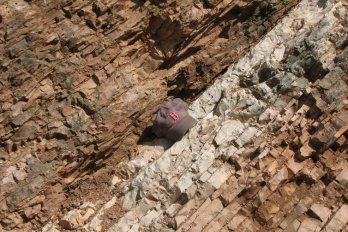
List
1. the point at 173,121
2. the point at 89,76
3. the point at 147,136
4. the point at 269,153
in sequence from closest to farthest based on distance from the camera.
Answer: the point at 269,153 → the point at 89,76 → the point at 173,121 → the point at 147,136

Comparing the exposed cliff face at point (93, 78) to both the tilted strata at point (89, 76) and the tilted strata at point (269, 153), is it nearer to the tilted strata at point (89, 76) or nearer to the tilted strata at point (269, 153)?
the tilted strata at point (89, 76)

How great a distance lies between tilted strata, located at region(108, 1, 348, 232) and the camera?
907 centimetres

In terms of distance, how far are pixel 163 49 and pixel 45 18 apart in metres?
2.97

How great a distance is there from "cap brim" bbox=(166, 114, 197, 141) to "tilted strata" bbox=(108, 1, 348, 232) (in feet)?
0.65

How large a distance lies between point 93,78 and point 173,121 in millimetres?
2211

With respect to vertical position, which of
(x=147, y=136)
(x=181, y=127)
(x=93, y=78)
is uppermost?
(x=93, y=78)

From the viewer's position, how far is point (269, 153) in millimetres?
9492

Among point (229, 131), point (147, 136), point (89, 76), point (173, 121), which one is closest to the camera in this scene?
point (229, 131)

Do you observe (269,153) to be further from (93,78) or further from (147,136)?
(93,78)

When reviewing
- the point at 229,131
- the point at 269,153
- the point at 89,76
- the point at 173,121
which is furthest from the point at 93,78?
the point at 269,153

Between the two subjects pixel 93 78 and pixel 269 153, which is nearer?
pixel 269 153

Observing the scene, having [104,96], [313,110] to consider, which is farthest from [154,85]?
[313,110]

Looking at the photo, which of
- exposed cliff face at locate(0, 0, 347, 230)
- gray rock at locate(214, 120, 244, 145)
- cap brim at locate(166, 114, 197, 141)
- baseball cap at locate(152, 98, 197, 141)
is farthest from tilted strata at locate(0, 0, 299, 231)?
gray rock at locate(214, 120, 244, 145)

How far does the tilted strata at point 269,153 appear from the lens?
907 centimetres
